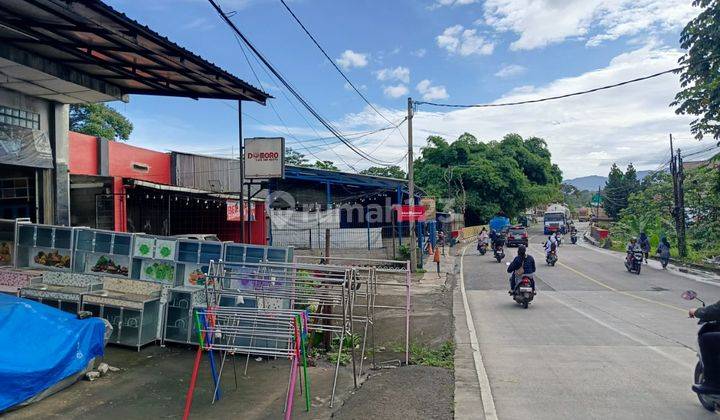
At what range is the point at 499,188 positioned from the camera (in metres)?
52.2

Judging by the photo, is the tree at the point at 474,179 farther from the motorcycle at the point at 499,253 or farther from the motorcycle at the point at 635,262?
the motorcycle at the point at 635,262

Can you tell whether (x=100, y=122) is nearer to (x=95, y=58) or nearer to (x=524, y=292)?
(x=95, y=58)

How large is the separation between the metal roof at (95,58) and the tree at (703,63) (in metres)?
14.9

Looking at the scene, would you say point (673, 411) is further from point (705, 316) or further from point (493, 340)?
point (493, 340)

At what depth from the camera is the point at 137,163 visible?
82.0 feet

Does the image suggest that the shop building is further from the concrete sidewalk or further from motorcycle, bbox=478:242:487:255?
motorcycle, bbox=478:242:487:255

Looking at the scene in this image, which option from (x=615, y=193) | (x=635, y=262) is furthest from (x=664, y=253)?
(x=615, y=193)

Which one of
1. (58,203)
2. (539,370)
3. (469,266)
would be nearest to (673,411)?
(539,370)

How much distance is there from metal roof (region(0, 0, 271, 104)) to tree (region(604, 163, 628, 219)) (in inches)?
3188

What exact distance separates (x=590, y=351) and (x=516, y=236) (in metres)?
→ 28.2

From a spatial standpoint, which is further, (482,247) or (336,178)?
(336,178)

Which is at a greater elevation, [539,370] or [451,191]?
[451,191]

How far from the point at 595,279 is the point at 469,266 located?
22.8 feet

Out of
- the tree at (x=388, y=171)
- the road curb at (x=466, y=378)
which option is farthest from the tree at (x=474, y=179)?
the road curb at (x=466, y=378)
